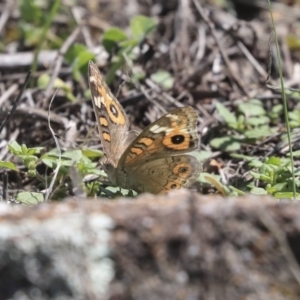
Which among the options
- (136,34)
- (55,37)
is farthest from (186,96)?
(55,37)

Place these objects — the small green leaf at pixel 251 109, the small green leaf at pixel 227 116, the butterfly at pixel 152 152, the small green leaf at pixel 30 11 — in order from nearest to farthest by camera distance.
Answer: the butterfly at pixel 152 152
the small green leaf at pixel 227 116
the small green leaf at pixel 251 109
the small green leaf at pixel 30 11

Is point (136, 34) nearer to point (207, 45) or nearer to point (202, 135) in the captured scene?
point (207, 45)

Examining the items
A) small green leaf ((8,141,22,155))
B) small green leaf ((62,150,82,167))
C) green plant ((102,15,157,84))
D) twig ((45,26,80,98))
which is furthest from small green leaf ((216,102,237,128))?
small green leaf ((8,141,22,155))

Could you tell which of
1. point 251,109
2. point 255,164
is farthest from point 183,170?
point 251,109

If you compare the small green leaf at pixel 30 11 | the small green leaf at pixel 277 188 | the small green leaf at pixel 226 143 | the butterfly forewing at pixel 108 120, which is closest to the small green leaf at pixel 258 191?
the small green leaf at pixel 277 188

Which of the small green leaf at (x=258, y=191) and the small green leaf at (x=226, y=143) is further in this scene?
the small green leaf at (x=226, y=143)

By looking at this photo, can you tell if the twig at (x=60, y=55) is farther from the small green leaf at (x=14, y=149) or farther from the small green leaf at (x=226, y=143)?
the small green leaf at (x=14, y=149)
